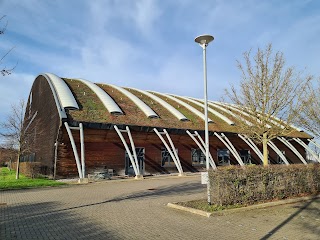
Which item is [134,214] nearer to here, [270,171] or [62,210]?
[62,210]

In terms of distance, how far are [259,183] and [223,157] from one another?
65.8 feet

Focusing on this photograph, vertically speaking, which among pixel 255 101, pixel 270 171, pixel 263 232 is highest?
pixel 255 101

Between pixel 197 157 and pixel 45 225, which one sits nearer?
pixel 45 225

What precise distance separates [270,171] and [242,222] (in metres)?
3.78

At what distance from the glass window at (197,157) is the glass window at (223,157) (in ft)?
6.91

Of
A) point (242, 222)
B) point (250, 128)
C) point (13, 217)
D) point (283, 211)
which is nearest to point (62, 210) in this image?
point (13, 217)

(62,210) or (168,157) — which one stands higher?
(168,157)

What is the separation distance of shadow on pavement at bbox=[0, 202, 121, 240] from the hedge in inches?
178

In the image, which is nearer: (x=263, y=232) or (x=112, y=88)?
(x=263, y=232)

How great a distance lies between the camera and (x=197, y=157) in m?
29.1

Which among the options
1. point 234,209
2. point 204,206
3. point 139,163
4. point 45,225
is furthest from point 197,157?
point 45,225

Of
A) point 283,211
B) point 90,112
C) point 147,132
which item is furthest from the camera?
point 147,132

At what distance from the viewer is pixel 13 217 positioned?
9039 mm

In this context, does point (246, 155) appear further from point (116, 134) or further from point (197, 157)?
point (116, 134)
